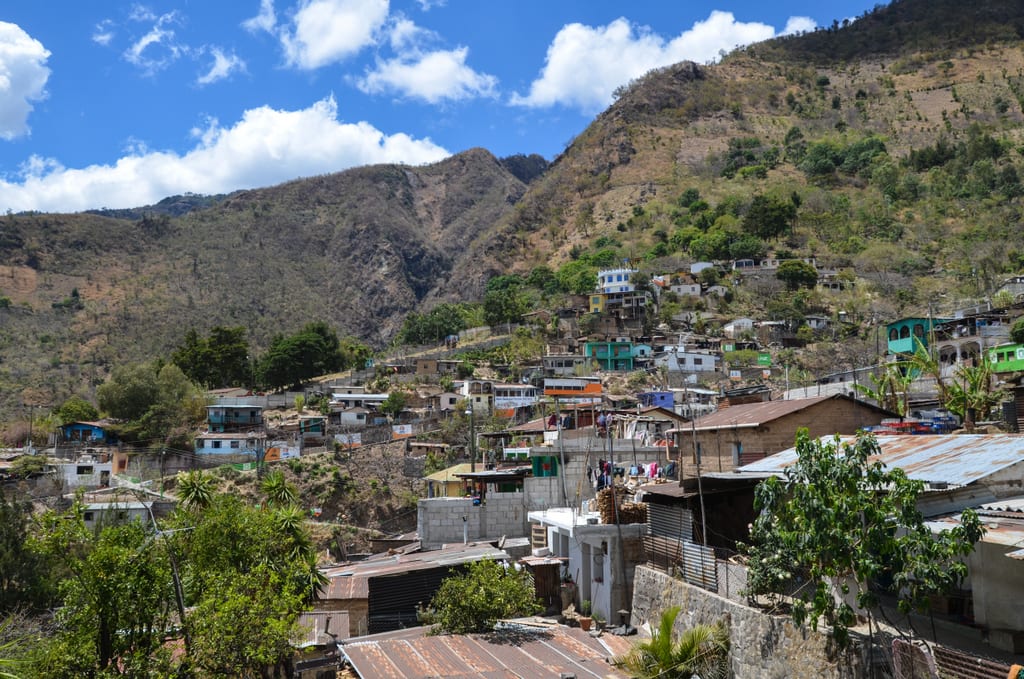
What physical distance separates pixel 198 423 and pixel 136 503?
65.9ft

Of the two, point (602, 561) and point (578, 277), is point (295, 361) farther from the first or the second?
point (602, 561)

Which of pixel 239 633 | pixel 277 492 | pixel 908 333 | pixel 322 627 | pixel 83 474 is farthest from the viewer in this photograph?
pixel 908 333

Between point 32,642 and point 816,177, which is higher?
point 816,177

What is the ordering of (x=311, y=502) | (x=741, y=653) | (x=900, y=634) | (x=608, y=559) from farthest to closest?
(x=311, y=502) → (x=608, y=559) → (x=741, y=653) → (x=900, y=634)

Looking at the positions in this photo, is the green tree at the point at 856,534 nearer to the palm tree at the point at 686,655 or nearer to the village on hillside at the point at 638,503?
the village on hillside at the point at 638,503

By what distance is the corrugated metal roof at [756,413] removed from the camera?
19984 millimetres

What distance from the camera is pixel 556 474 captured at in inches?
1051

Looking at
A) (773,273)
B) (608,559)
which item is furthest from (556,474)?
(773,273)

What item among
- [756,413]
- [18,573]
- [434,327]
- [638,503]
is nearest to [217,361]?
[434,327]

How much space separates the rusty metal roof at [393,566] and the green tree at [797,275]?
2324 inches

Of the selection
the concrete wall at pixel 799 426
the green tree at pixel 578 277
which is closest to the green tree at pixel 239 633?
the concrete wall at pixel 799 426

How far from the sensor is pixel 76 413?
187 feet

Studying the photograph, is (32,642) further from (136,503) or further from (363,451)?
(363,451)

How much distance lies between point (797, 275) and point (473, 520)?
5791 cm
